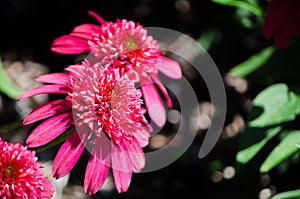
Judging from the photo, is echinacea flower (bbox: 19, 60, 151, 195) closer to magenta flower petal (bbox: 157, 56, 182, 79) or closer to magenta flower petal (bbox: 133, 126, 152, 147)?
magenta flower petal (bbox: 133, 126, 152, 147)

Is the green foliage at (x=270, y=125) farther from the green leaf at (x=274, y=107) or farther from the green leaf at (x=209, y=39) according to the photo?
the green leaf at (x=209, y=39)

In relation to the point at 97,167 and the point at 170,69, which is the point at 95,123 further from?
the point at 170,69

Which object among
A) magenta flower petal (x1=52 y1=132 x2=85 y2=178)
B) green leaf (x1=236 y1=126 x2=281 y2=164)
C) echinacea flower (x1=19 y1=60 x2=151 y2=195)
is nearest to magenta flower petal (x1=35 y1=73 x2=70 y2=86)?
echinacea flower (x1=19 y1=60 x2=151 y2=195)

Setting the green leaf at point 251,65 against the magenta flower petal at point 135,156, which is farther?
the green leaf at point 251,65

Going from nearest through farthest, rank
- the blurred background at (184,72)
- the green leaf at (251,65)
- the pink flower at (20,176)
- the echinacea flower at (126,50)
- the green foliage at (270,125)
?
the pink flower at (20,176), the echinacea flower at (126,50), the green foliage at (270,125), the green leaf at (251,65), the blurred background at (184,72)

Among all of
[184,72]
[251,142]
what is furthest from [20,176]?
[184,72]

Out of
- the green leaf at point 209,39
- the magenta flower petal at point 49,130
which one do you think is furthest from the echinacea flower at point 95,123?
the green leaf at point 209,39
